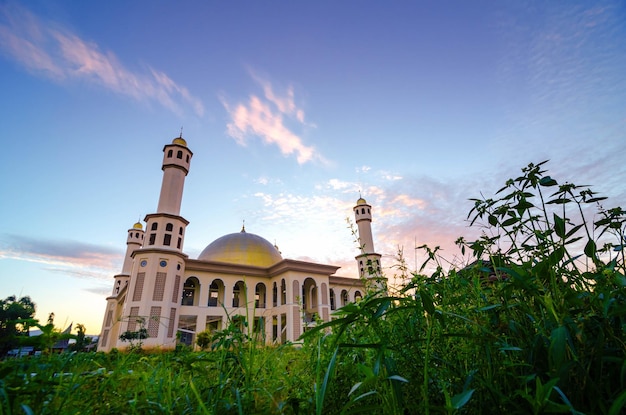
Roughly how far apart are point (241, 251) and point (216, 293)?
420cm

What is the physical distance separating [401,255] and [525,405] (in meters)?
1.24

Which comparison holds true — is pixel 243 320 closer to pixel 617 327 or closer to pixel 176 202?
pixel 617 327

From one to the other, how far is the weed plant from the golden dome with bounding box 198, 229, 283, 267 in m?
26.3

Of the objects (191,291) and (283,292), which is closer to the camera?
(283,292)

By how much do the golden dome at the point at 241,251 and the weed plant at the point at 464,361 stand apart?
2631cm

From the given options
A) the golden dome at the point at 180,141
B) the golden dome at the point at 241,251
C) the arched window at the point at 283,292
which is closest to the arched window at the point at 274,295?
the arched window at the point at 283,292

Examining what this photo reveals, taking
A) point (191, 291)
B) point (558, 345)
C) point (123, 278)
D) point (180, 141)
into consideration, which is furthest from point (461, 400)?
point (123, 278)

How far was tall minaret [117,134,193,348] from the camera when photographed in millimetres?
18938

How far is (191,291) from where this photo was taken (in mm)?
26297

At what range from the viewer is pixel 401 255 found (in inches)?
86.7

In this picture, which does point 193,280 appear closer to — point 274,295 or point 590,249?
point 274,295

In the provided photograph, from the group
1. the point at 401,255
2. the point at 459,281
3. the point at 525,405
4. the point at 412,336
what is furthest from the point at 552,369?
the point at 401,255

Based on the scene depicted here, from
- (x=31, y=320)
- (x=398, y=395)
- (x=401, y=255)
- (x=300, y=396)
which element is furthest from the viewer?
(x=401, y=255)

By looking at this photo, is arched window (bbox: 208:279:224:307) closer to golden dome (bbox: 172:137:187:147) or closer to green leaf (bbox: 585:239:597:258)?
golden dome (bbox: 172:137:187:147)
